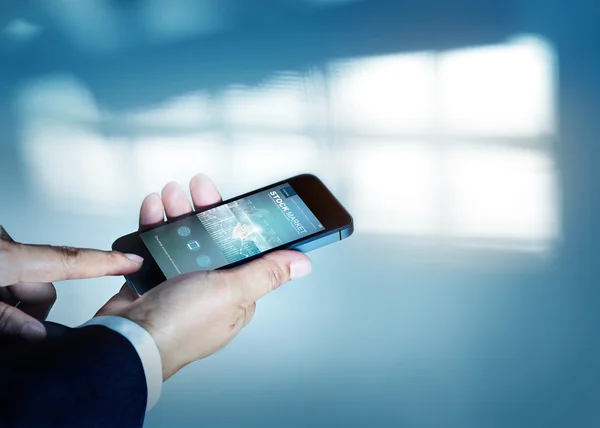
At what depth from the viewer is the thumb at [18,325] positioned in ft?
2.65

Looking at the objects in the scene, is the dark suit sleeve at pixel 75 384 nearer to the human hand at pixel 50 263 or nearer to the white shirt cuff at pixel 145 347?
the white shirt cuff at pixel 145 347

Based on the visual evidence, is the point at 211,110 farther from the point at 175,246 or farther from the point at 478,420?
the point at 478,420

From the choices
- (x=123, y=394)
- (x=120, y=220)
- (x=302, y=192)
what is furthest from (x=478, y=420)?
(x=120, y=220)

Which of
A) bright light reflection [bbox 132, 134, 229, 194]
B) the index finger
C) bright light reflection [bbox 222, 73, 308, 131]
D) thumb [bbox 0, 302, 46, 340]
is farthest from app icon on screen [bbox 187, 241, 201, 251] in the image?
bright light reflection [bbox 222, 73, 308, 131]

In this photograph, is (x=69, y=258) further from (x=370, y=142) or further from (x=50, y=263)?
(x=370, y=142)

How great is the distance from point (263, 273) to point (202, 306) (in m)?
0.10

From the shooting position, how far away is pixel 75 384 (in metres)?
0.66

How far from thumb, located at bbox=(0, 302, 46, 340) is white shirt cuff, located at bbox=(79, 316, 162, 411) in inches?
3.6

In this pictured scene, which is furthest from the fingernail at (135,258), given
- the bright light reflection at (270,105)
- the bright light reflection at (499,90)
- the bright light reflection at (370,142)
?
the bright light reflection at (499,90)

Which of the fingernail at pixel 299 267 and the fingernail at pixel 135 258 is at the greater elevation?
the fingernail at pixel 135 258

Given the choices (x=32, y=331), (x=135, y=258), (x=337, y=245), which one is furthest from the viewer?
(x=337, y=245)

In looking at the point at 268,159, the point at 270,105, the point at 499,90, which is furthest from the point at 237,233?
the point at 499,90

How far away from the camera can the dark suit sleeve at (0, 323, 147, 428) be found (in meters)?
0.64

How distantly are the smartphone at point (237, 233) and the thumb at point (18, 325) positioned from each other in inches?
5.7
